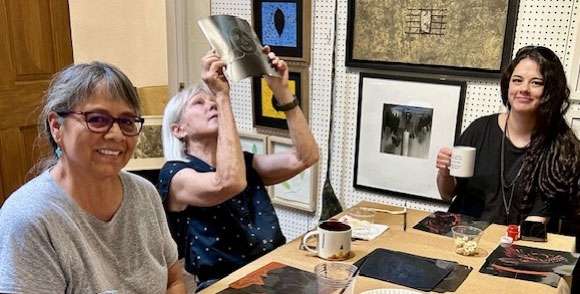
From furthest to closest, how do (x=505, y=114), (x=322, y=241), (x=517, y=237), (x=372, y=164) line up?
(x=372, y=164)
(x=505, y=114)
(x=517, y=237)
(x=322, y=241)

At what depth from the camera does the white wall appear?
3.39m

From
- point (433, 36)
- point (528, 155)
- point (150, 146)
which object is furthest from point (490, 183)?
point (150, 146)

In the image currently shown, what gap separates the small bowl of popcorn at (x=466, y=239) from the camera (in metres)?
1.49

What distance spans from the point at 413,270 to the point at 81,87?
3.14 ft

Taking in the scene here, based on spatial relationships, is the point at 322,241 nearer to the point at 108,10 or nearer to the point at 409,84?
the point at 409,84

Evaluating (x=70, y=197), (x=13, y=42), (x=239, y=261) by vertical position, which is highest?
(x=13, y=42)

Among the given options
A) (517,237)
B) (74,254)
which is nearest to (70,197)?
(74,254)

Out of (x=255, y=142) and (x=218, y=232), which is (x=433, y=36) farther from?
(x=218, y=232)

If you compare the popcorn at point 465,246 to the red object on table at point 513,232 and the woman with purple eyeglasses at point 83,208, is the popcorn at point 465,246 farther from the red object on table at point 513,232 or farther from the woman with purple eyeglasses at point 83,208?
the woman with purple eyeglasses at point 83,208

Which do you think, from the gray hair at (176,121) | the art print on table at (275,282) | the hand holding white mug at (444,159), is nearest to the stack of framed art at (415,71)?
the hand holding white mug at (444,159)

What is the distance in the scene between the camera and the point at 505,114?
2.11 m

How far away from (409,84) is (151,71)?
2004mm

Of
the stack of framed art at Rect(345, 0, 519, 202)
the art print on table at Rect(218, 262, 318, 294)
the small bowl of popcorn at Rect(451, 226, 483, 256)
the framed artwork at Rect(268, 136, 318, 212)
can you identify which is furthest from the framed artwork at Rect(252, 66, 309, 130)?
the art print on table at Rect(218, 262, 318, 294)

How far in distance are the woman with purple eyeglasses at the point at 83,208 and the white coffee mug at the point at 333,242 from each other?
1.46ft
